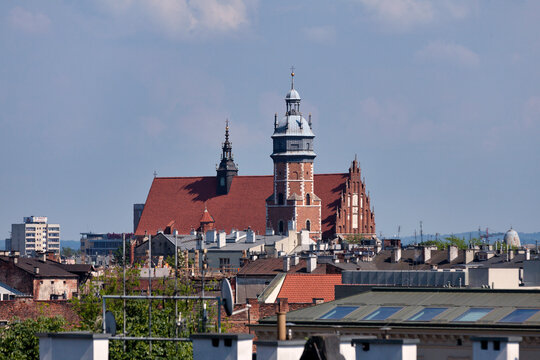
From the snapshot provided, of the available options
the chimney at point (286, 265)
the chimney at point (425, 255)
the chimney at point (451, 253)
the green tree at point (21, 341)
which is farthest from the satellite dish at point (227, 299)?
the chimney at point (451, 253)

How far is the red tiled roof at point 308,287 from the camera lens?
68.6 metres

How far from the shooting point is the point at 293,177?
618ft

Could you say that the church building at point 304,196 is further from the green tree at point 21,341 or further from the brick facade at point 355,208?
the green tree at point 21,341

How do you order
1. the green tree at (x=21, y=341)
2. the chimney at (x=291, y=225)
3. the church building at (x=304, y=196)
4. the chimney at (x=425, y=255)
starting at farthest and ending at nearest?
the church building at (x=304, y=196), the chimney at (x=291, y=225), the chimney at (x=425, y=255), the green tree at (x=21, y=341)

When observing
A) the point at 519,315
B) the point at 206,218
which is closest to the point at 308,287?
the point at 519,315

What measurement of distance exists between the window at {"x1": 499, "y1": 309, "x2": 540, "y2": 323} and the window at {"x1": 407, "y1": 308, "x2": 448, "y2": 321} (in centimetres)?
185

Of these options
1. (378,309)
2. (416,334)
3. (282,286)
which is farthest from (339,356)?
(282,286)

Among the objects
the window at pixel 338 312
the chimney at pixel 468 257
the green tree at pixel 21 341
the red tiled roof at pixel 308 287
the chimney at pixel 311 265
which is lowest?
the green tree at pixel 21 341

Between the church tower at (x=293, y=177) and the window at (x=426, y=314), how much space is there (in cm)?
14879

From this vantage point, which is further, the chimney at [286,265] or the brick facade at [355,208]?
the brick facade at [355,208]

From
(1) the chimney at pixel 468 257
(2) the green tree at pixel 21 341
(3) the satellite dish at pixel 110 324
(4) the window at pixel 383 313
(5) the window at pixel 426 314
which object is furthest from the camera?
(1) the chimney at pixel 468 257

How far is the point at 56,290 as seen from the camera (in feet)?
320

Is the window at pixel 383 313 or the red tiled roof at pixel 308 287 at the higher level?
the red tiled roof at pixel 308 287

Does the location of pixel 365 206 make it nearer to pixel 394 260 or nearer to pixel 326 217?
pixel 326 217
